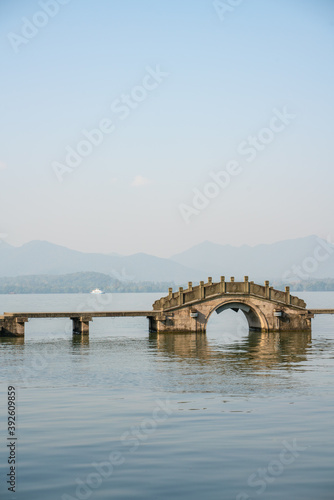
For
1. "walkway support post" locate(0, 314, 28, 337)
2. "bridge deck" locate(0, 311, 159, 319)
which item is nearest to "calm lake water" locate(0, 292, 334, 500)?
"bridge deck" locate(0, 311, 159, 319)

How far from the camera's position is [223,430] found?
2011 centimetres

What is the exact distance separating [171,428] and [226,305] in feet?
122

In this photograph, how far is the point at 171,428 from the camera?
2045 cm

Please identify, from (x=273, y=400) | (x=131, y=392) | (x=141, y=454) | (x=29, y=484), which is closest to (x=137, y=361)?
(x=131, y=392)

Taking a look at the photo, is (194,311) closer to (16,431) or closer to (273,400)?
(273,400)

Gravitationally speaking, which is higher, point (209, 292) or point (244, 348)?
point (209, 292)

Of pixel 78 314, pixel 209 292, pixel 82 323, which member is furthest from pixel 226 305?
pixel 78 314

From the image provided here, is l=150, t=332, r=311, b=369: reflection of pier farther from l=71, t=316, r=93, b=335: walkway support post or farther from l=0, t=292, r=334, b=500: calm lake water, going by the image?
l=71, t=316, r=93, b=335: walkway support post

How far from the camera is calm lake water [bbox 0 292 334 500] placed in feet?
49.4

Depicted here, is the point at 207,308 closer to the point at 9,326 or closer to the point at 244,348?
the point at 244,348

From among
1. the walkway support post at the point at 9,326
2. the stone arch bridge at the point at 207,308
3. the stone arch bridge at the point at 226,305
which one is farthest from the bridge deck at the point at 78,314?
the stone arch bridge at the point at 226,305

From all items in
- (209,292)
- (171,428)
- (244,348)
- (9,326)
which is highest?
(209,292)

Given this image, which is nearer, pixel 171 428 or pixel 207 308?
pixel 171 428

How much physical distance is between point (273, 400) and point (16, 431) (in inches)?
381
